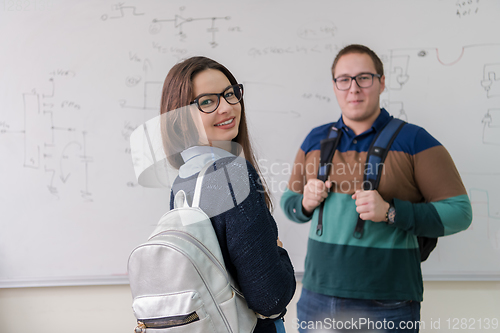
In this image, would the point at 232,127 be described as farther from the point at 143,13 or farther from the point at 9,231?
the point at 9,231

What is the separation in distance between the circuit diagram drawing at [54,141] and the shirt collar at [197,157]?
4.58 ft

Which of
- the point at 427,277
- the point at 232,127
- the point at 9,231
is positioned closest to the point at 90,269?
the point at 9,231

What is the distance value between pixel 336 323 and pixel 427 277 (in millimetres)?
881

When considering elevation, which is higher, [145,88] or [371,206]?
[145,88]

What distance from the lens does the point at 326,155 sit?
1304 millimetres

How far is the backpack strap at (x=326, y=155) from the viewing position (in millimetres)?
1279

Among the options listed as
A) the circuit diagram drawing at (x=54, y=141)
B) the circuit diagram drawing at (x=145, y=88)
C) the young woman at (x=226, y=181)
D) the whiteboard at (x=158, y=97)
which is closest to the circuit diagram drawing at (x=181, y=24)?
the whiteboard at (x=158, y=97)

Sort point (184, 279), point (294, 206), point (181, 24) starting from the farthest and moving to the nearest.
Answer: point (181, 24)
point (294, 206)
point (184, 279)

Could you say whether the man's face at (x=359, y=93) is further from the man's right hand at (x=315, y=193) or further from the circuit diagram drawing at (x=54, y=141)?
the circuit diagram drawing at (x=54, y=141)

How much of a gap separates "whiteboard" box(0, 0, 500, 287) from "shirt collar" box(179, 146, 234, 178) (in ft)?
3.61

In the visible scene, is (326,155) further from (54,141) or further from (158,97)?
(54,141)

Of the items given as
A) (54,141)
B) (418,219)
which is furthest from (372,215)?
(54,141)

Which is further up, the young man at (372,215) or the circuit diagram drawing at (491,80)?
the circuit diagram drawing at (491,80)

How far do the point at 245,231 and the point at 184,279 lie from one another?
136mm
